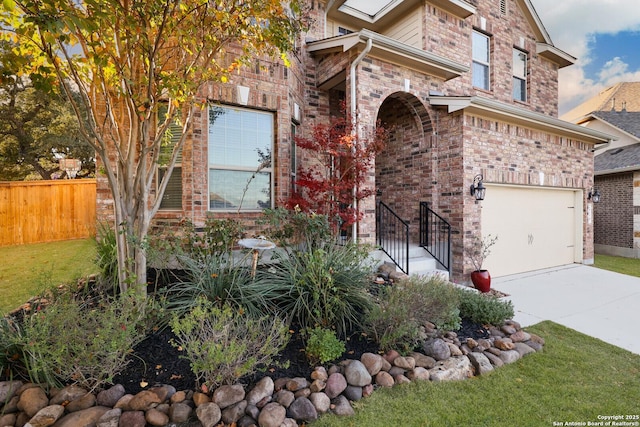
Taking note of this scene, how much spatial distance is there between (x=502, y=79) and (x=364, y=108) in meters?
5.87

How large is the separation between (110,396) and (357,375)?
1.88 m

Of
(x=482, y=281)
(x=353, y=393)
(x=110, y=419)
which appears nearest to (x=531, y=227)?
(x=482, y=281)

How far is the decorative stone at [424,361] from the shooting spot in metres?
3.01

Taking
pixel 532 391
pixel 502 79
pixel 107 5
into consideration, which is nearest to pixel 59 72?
pixel 107 5

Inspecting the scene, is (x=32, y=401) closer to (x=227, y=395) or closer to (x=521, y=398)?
(x=227, y=395)

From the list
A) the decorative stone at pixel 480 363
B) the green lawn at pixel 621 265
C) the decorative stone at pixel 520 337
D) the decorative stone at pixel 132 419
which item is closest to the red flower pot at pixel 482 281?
the decorative stone at pixel 520 337

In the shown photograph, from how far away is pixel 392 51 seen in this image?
5.75m

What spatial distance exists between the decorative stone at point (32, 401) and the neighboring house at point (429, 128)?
3100 mm

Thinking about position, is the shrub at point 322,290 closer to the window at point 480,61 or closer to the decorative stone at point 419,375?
the decorative stone at point 419,375

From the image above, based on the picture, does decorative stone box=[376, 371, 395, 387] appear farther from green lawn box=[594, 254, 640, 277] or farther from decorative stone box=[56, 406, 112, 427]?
green lawn box=[594, 254, 640, 277]

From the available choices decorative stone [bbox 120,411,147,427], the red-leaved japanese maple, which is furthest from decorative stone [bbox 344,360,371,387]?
the red-leaved japanese maple

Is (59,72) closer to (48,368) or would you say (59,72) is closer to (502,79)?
(48,368)

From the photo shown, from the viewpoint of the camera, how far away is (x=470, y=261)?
6.57m

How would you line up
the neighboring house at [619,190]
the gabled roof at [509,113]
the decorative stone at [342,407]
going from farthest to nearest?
the neighboring house at [619,190] → the gabled roof at [509,113] → the decorative stone at [342,407]
